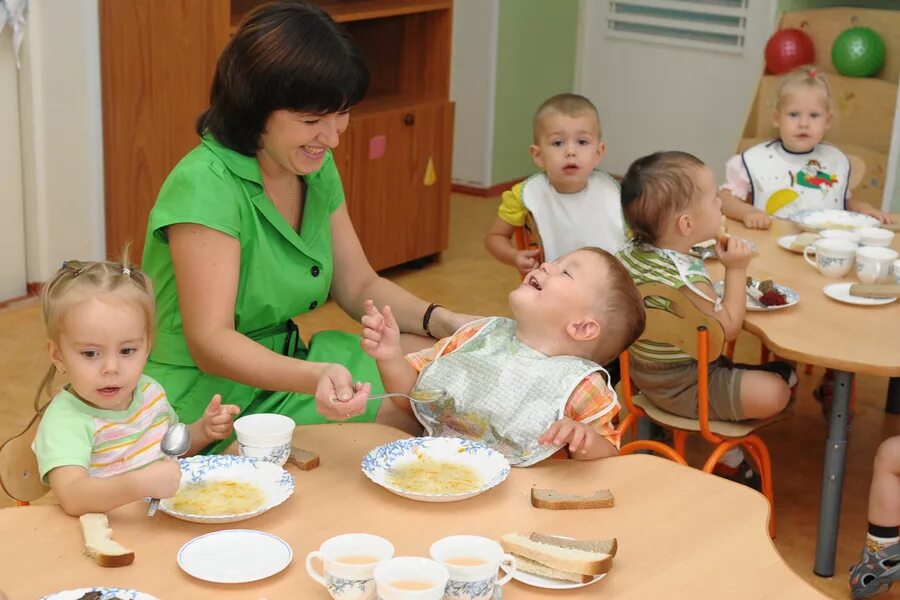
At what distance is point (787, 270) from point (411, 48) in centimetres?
236

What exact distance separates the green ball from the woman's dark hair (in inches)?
129

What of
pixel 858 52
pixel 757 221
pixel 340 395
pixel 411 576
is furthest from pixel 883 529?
pixel 858 52

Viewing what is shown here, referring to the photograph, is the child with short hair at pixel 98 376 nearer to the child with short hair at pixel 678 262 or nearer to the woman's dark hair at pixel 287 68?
the woman's dark hair at pixel 287 68

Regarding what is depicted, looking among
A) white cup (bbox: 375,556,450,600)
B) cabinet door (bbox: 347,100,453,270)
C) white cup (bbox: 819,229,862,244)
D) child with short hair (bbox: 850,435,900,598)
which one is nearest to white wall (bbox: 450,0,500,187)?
cabinet door (bbox: 347,100,453,270)

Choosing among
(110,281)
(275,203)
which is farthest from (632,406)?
(110,281)

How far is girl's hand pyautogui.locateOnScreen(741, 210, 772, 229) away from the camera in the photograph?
3.53m

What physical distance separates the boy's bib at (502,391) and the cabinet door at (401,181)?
2501 mm

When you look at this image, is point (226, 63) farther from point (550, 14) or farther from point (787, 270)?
point (550, 14)

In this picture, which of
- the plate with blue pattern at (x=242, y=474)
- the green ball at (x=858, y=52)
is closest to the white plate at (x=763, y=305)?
the plate with blue pattern at (x=242, y=474)

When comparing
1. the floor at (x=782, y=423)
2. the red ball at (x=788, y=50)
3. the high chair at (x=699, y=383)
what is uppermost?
the red ball at (x=788, y=50)

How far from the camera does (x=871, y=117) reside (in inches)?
205

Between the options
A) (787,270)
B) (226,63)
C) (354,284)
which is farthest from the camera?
(787,270)

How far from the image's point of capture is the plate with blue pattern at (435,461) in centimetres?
190

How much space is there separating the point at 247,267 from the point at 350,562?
95cm
